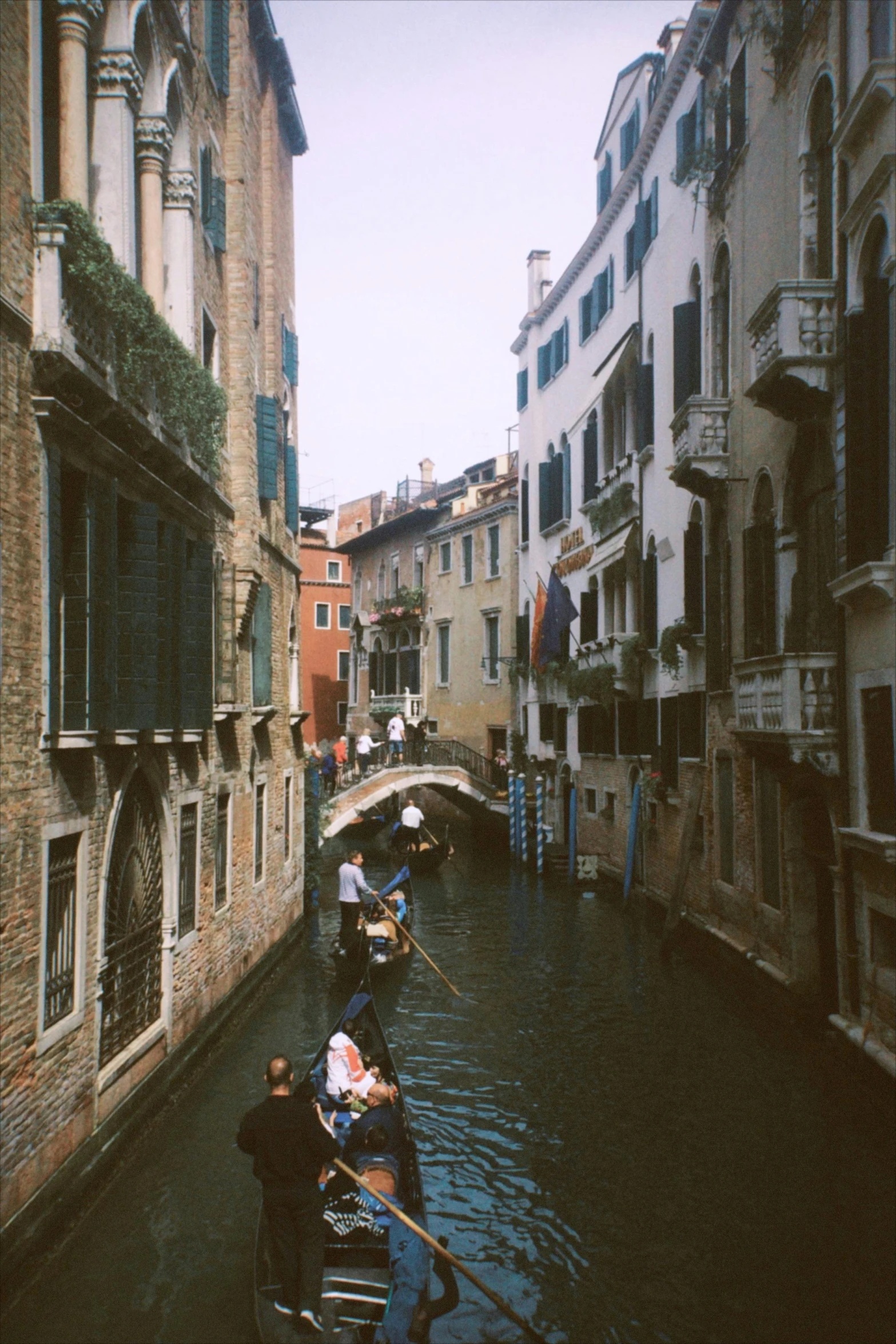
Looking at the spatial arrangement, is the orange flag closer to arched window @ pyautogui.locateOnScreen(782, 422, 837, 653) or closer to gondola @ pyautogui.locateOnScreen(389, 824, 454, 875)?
gondola @ pyautogui.locateOnScreen(389, 824, 454, 875)

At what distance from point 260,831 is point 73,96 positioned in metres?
8.26

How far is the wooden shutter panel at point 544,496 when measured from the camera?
25109mm

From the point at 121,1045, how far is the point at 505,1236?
2.86m

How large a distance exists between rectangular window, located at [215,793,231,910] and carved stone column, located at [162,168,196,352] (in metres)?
4.27

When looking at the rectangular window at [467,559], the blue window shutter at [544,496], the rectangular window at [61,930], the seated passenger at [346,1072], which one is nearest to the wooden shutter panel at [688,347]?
the seated passenger at [346,1072]

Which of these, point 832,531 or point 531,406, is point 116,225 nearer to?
point 832,531

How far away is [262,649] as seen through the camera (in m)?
13.5

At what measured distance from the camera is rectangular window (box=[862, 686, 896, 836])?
27.6ft

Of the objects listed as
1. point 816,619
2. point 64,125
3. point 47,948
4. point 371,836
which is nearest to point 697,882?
point 816,619

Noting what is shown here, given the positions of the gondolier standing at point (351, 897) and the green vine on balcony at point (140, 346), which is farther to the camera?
the gondolier standing at point (351, 897)

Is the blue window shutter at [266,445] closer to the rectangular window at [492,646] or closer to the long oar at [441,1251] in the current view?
the long oar at [441,1251]

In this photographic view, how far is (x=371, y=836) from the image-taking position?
31.0 meters

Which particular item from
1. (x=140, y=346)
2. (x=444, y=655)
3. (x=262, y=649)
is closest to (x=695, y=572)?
(x=262, y=649)

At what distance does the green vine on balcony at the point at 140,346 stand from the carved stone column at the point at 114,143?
74 centimetres
